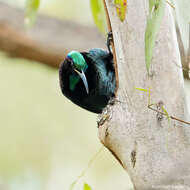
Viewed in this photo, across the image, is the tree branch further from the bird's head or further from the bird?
the bird's head

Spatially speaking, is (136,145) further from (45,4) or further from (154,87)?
(45,4)

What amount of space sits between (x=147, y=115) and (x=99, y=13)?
2.49 feet

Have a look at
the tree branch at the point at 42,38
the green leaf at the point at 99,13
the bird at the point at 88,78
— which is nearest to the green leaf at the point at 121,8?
the green leaf at the point at 99,13

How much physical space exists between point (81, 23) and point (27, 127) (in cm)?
169

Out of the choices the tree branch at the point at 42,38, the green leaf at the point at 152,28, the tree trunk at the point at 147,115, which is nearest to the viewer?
the green leaf at the point at 152,28

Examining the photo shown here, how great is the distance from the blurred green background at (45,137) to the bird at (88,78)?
2.35m

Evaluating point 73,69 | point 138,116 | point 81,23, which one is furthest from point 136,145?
point 81,23

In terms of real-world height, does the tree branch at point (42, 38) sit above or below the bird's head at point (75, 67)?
below

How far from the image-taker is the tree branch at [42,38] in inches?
158

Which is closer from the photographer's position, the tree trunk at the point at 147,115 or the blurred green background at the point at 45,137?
the tree trunk at the point at 147,115

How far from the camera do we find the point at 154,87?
1643 mm

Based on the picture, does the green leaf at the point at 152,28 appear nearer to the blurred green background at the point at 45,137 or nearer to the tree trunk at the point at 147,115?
the tree trunk at the point at 147,115

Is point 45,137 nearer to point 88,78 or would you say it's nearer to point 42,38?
point 42,38

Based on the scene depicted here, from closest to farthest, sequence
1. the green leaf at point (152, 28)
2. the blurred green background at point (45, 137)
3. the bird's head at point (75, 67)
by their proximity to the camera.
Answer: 1. the green leaf at point (152, 28)
2. the bird's head at point (75, 67)
3. the blurred green background at point (45, 137)
